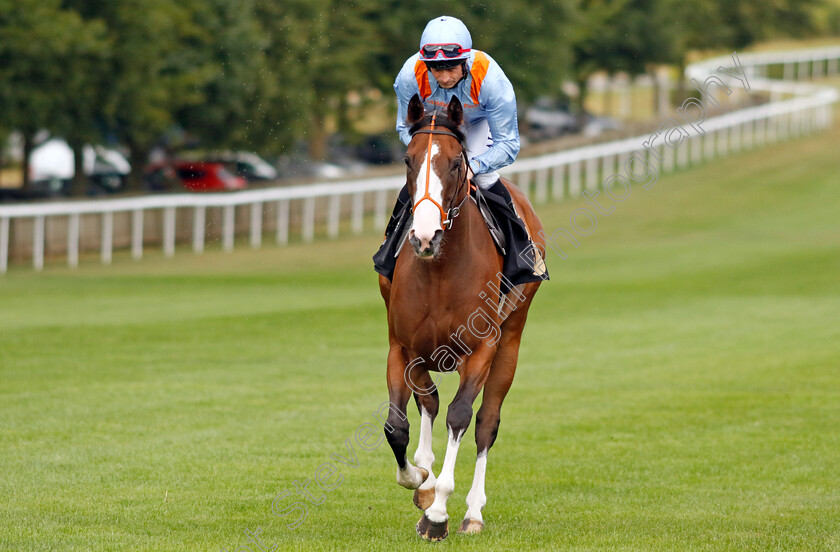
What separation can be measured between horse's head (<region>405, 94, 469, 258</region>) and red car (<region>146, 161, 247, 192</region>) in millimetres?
28934

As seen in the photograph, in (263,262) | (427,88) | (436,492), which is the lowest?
(263,262)

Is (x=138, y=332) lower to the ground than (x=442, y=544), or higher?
lower

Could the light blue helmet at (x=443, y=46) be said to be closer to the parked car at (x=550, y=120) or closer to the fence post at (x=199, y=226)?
the fence post at (x=199, y=226)

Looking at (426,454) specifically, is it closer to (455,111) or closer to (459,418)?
(459,418)

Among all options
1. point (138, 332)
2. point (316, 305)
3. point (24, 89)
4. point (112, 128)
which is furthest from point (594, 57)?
point (138, 332)

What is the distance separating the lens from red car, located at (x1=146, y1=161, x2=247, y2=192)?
1422 inches

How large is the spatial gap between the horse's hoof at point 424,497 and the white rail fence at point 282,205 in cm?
1258

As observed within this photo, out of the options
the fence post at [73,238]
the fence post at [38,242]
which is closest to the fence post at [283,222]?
the fence post at [73,238]

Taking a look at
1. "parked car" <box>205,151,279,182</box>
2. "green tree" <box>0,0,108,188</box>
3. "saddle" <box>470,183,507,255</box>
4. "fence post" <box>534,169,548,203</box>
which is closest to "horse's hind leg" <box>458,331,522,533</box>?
"saddle" <box>470,183,507,255</box>

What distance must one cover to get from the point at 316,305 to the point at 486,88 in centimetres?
1131

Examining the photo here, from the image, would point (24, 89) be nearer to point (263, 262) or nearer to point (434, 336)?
point (263, 262)

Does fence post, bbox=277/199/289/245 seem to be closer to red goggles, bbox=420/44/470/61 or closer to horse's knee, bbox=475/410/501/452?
horse's knee, bbox=475/410/501/452

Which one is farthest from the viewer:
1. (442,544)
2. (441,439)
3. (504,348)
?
(441,439)

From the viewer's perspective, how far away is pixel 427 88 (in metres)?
7.27
